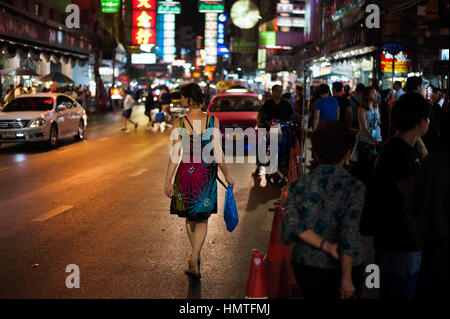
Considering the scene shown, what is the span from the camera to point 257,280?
4273 millimetres

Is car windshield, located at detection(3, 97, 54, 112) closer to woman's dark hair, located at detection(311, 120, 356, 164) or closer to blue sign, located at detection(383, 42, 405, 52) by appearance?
blue sign, located at detection(383, 42, 405, 52)

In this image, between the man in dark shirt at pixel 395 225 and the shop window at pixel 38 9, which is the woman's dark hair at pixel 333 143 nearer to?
the man in dark shirt at pixel 395 225

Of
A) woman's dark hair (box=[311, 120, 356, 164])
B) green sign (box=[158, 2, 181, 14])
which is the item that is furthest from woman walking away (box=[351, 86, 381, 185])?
green sign (box=[158, 2, 181, 14])

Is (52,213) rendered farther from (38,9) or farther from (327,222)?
(38,9)

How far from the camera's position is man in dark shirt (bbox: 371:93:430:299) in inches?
148

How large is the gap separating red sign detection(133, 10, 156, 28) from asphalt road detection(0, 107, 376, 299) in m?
35.0

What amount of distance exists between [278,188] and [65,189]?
3.92 m

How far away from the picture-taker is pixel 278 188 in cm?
1190

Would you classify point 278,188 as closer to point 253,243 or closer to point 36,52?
point 253,243

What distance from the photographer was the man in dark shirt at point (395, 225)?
3754 mm

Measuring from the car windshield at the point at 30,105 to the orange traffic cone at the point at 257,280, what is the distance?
16701 millimetres
